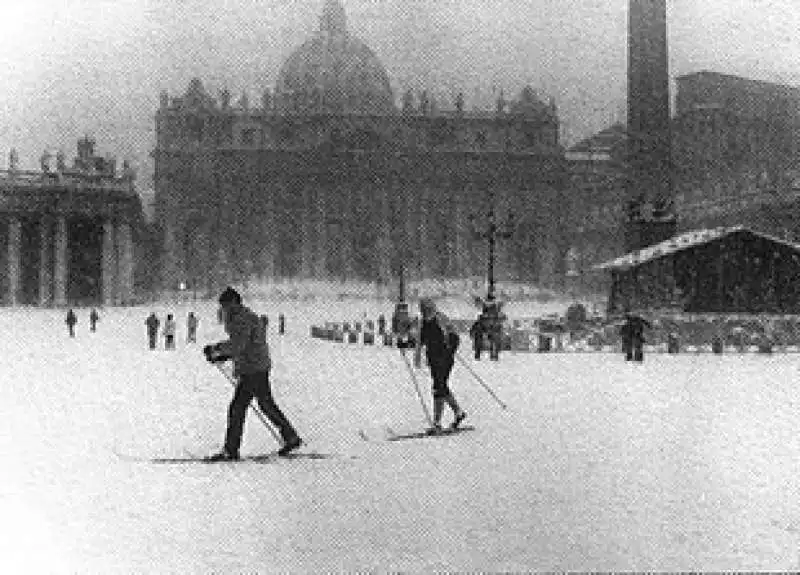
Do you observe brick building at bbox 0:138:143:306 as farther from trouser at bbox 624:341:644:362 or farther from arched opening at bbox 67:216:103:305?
trouser at bbox 624:341:644:362

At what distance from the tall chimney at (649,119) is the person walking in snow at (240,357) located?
23.4m

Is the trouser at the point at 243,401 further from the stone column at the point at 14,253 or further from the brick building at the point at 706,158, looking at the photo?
the stone column at the point at 14,253

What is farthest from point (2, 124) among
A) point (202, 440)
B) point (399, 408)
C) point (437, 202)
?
point (437, 202)

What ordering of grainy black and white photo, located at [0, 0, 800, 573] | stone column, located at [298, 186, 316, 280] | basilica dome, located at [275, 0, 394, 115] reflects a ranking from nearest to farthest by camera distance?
1. grainy black and white photo, located at [0, 0, 800, 573]
2. basilica dome, located at [275, 0, 394, 115]
3. stone column, located at [298, 186, 316, 280]

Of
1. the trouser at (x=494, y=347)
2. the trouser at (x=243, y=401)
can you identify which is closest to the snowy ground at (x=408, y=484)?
the trouser at (x=243, y=401)

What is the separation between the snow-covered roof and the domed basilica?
12800mm

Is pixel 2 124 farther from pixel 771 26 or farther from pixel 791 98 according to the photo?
pixel 791 98

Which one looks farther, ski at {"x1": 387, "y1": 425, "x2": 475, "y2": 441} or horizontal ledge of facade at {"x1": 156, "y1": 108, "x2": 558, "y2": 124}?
horizontal ledge of facade at {"x1": 156, "y1": 108, "x2": 558, "y2": 124}

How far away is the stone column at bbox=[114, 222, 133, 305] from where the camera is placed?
42500 millimetres

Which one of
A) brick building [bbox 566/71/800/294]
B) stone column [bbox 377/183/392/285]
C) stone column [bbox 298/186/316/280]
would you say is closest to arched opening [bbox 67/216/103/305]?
stone column [bbox 298/186/316/280]

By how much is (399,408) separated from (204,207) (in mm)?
42418

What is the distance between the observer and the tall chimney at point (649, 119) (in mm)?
30750

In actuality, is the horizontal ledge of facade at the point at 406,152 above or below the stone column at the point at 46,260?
above

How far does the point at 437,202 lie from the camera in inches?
2514
